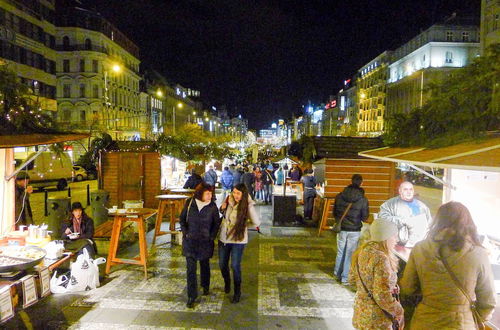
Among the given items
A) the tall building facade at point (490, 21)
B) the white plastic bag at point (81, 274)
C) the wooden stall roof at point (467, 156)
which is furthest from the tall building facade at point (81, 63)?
the wooden stall roof at point (467, 156)

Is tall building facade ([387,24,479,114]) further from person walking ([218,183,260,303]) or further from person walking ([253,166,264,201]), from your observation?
person walking ([218,183,260,303])

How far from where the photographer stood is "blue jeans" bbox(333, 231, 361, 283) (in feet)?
24.1

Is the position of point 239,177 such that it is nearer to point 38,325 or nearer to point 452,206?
point 38,325

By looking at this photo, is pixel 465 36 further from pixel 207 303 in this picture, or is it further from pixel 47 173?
pixel 207 303

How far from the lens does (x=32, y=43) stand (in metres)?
38.0

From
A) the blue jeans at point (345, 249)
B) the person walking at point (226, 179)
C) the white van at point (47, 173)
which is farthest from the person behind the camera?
the white van at point (47, 173)

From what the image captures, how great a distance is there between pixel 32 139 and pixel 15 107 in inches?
22.5

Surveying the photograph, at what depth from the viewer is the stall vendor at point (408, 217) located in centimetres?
617

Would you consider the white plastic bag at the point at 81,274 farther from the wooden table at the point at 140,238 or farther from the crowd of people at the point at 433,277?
the crowd of people at the point at 433,277

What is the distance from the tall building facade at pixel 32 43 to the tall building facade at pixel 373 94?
5148 cm

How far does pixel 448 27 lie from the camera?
58656mm

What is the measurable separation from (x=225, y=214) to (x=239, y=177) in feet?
39.4

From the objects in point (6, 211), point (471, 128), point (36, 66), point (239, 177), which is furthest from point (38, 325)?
point (36, 66)

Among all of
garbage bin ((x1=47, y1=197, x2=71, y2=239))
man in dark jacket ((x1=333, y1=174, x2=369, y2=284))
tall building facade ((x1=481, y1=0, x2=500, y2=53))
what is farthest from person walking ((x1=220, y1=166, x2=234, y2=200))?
tall building facade ((x1=481, y1=0, x2=500, y2=53))
